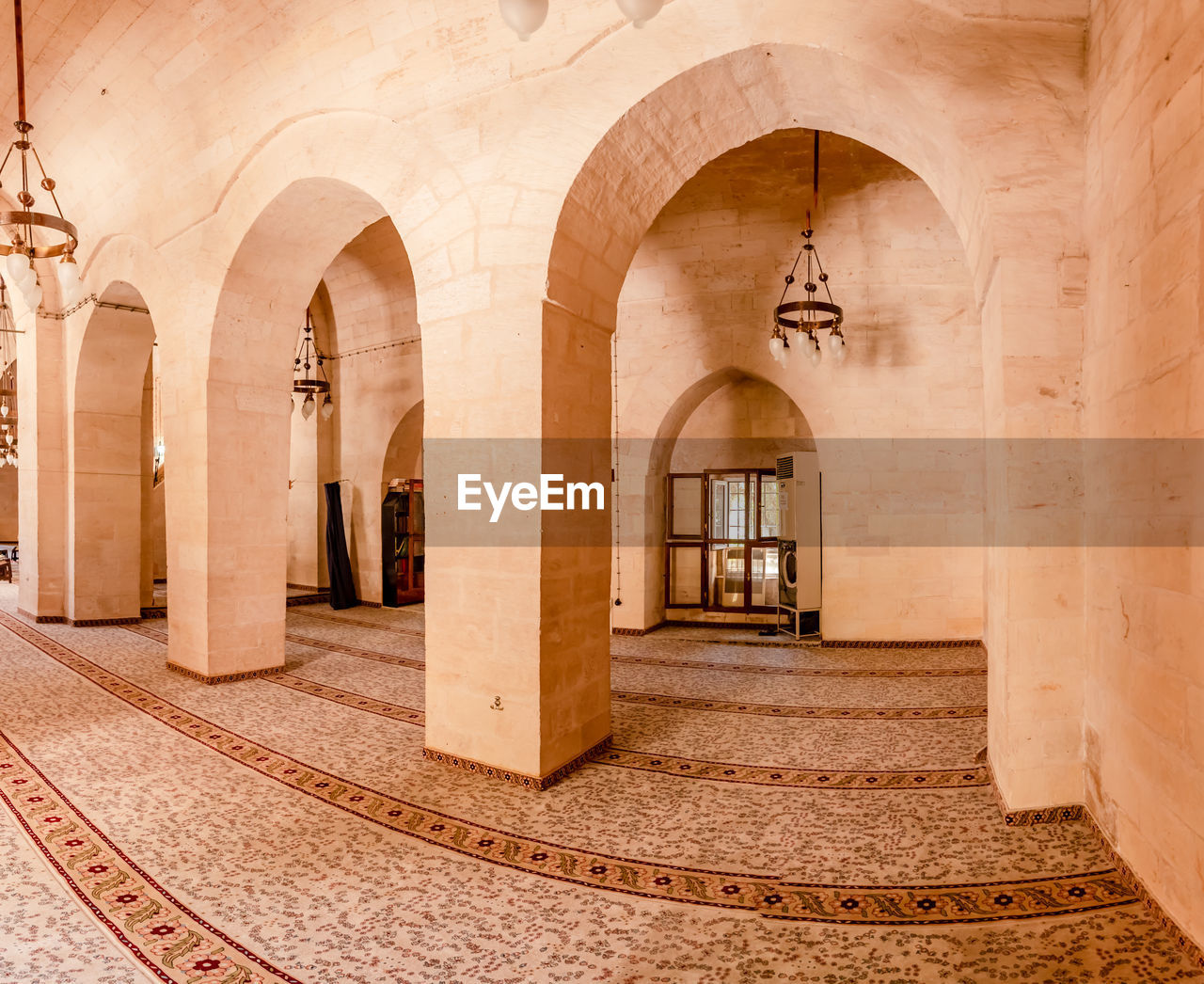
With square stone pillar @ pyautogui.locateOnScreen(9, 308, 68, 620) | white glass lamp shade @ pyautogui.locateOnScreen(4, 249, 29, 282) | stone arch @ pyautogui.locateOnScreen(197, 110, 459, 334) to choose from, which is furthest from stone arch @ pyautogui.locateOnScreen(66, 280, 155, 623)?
A: white glass lamp shade @ pyautogui.locateOnScreen(4, 249, 29, 282)

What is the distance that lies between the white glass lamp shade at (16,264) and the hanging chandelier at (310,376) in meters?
5.06

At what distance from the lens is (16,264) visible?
5062 millimetres

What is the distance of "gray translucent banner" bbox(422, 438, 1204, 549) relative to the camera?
113 inches

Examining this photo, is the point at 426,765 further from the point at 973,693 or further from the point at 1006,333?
the point at 973,693

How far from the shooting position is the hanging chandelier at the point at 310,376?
1075 centimetres

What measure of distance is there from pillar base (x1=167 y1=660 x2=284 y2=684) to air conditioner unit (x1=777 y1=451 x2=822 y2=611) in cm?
523

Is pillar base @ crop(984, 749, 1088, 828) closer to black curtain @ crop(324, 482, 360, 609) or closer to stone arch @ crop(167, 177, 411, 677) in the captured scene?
stone arch @ crop(167, 177, 411, 677)

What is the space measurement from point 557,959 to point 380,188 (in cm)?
428

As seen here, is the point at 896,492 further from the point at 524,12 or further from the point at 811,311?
the point at 524,12

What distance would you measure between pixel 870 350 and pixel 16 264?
721cm

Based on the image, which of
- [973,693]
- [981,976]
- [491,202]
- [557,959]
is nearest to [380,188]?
[491,202]

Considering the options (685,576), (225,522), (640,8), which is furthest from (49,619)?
(640,8)

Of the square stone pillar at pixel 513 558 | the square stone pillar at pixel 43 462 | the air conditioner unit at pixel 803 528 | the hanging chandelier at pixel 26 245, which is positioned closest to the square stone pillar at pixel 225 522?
the hanging chandelier at pixel 26 245

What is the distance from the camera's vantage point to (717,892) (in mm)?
2914
